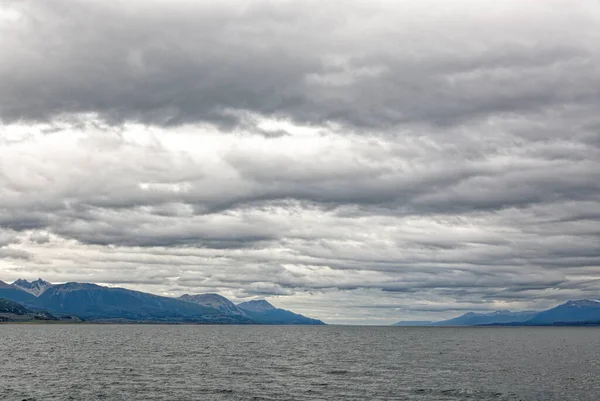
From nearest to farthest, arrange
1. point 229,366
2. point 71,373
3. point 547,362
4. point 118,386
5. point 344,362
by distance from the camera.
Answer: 1. point 118,386
2. point 71,373
3. point 229,366
4. point 344,362
5. point 547,362

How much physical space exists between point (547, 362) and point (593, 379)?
2098 inches

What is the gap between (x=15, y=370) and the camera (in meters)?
151

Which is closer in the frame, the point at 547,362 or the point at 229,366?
the point at 229,366

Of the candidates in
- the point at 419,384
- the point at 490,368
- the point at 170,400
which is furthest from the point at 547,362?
the point at 170,400

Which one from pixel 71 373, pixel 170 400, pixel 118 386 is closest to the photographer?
pixel 170 400

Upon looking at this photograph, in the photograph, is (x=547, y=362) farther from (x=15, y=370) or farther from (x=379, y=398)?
(x=15, y=370)

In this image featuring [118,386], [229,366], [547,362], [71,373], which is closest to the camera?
[118,386]

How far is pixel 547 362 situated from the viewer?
198m

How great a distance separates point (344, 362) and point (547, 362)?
68848mm

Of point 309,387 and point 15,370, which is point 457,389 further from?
point 15,370

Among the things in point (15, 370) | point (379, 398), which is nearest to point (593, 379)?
point (379, 398)

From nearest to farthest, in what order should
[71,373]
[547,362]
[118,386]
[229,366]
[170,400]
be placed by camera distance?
[170,400]
[118,386]
[71,373]
[229,366]
[547,362]

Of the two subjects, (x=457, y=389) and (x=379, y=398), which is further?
(x=457, y=389)

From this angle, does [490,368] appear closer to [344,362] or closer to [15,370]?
[344,362]
